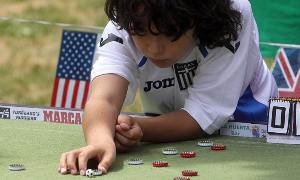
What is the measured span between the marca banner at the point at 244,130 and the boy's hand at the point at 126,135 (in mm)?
545

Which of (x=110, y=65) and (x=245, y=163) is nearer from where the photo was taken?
(x=245, y=163)

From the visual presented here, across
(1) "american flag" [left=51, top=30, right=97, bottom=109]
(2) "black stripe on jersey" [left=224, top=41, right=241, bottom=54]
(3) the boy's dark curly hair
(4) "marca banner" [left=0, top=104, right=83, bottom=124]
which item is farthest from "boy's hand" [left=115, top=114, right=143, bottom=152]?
(1) "american flag" [left=51, top=30, right=97, bottom=109]

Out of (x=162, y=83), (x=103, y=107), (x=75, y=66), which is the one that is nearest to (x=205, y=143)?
(x=162, y=83)

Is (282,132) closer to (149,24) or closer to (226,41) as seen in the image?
(226,41)

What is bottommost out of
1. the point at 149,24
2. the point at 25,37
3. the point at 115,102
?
the point at 25,37

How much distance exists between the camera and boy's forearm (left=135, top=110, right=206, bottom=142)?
3934 millimetres

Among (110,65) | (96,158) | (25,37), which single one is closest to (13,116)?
(110,65)

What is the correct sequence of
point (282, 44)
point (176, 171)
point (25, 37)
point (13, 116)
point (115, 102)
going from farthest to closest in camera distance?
point (25, 37) < point (282, 44) < point (13, 116) < point (115, 102) < point (176, 171)

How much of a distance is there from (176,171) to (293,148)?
631 millimetres

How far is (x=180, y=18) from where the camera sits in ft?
11.9

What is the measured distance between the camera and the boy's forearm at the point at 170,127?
3934mm

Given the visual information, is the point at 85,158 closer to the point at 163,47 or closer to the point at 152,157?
the point at 152,157

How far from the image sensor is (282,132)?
4.00m

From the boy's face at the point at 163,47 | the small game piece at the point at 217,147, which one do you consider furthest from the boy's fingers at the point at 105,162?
the small game piece at the point at 217,147
